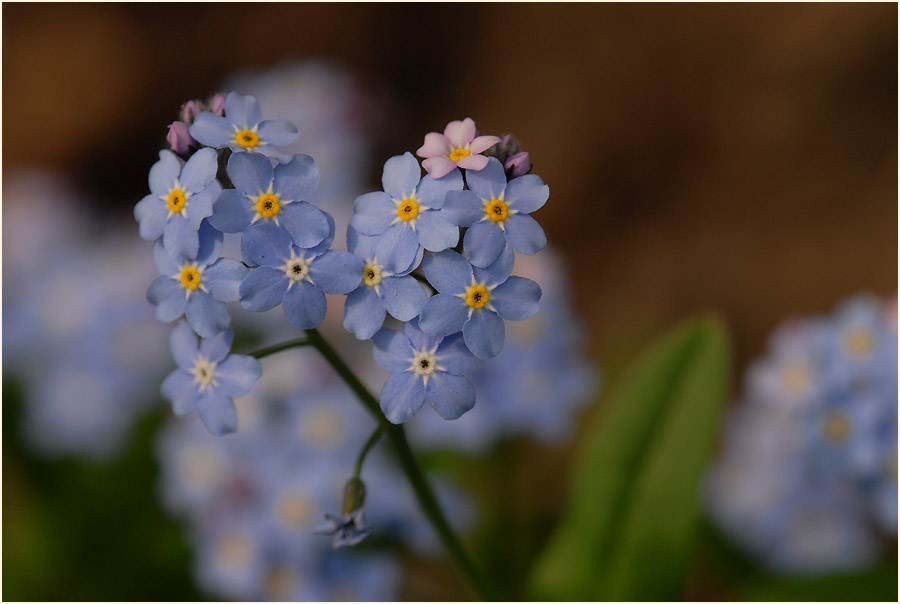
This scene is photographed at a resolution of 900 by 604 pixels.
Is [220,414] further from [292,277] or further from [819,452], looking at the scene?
[819,452]

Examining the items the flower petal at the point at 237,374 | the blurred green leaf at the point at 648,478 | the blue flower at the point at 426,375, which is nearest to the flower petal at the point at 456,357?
the blue flower at the point at 426,375

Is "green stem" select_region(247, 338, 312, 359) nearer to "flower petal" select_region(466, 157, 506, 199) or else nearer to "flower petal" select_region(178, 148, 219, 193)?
"flower petal" select_region(178, 148, 219, 193)

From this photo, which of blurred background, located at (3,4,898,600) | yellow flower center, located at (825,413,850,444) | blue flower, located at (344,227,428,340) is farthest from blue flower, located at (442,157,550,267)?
blurred background, located at (3,4,898,600)

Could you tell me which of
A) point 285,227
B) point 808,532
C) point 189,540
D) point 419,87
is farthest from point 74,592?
point 419,87

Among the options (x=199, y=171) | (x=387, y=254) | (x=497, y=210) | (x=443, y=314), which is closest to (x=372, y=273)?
(x=387, y=254)

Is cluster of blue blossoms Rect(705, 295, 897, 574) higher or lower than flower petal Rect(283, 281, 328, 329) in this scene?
lower

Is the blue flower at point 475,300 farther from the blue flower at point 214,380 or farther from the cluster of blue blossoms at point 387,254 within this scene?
the blue flower at point 214,380
